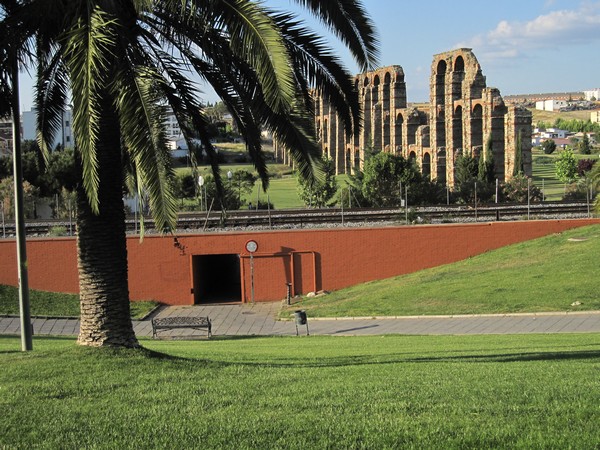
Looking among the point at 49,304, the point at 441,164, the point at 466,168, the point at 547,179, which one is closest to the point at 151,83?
the point at 49,304

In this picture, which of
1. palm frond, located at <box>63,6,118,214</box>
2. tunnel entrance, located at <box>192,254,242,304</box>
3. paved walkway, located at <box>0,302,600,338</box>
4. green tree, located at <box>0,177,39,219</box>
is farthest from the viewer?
green tree, located at <box>0,177,39,219</box>

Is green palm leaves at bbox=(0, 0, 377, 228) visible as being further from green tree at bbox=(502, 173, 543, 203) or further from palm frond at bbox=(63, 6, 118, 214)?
green tree at bbox=(502, 173, 543, 203)

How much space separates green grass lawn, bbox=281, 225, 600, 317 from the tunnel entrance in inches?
165

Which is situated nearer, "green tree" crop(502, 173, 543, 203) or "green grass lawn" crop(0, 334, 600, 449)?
"green grass lawn" crop(0, 334, 600, 449)

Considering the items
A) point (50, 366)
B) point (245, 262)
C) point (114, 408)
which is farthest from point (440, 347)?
point (245, 262)

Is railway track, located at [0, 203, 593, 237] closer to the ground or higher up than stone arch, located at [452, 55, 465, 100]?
closer to the ground

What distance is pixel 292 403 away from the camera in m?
7.61

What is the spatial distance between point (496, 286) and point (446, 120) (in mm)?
35726

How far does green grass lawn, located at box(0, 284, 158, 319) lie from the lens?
26.6m

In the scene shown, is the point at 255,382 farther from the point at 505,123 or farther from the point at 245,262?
the point at 505,123

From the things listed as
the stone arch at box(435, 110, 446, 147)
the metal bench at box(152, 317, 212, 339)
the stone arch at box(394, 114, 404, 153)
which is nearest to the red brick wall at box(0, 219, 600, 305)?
the metal bench at box(152, 317, 212, 339)

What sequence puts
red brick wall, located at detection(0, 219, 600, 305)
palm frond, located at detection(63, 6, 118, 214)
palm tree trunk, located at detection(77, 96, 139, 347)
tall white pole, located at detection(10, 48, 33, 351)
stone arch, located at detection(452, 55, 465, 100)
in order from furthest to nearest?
1. stone arch, located at detection(452, 55, 465, 100)
2. red brick wall, located at detection(0, 219, 600, 305)
3. tall white pole, located at detection(10, 48, 33, 351)
4. palm tree trunk, located at detection(77, 96, 139, 347)
5. palm frond, located at detection(63, 6, 118, 214)

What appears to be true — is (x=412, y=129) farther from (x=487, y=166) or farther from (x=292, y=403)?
(x=292, y=403)

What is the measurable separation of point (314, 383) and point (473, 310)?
1484 centimetres
